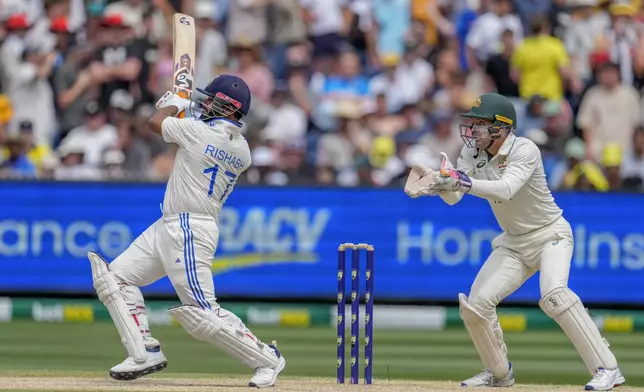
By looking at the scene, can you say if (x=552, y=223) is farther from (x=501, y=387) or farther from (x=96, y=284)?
(x=96, y=284)

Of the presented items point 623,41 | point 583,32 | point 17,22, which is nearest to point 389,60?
point 583,32

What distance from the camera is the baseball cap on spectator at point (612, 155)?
13875mm

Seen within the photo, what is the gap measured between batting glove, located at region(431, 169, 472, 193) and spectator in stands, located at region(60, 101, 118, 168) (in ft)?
23.5

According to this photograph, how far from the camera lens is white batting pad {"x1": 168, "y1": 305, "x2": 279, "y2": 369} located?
8023mm

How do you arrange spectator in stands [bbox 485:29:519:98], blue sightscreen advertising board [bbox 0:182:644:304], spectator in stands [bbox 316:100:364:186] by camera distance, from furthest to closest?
1. spectator in stands [bbox 485:29:519:98]
2. spectator in stands [bbox 316:100:364:186]
3. blue sightscreen advertising board [bbox 0:182:644:304]

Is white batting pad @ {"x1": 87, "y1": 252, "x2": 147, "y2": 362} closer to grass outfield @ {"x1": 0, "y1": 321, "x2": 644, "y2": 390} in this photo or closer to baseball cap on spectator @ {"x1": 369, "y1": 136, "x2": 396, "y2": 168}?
grass outfield @ {"x1": 0, "y1": 321, "x2": 644, "y2": 390}

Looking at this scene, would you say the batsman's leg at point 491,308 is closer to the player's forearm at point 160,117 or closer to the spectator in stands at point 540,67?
the player's forearm at point 160,117

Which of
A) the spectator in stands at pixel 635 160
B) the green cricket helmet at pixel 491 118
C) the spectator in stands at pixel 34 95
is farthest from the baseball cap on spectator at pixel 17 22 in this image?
the green cricket helmet at pixel 491 118

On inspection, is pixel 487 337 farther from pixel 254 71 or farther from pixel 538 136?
pixel 254 71

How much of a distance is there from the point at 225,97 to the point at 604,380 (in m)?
2.68

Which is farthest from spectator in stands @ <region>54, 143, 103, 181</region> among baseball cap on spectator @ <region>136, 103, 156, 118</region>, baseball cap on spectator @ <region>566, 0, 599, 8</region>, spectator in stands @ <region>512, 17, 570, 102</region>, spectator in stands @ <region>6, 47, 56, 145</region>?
baseball cap on spectator @ <region>566, 0, 599, 8</region>

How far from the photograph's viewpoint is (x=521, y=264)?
28.8 ft

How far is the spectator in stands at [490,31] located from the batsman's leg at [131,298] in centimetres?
811

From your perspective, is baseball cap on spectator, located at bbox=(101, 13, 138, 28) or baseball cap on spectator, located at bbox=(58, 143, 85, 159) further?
baseball cap on spectator, located at bbox=(101, 13, 138, 28)
